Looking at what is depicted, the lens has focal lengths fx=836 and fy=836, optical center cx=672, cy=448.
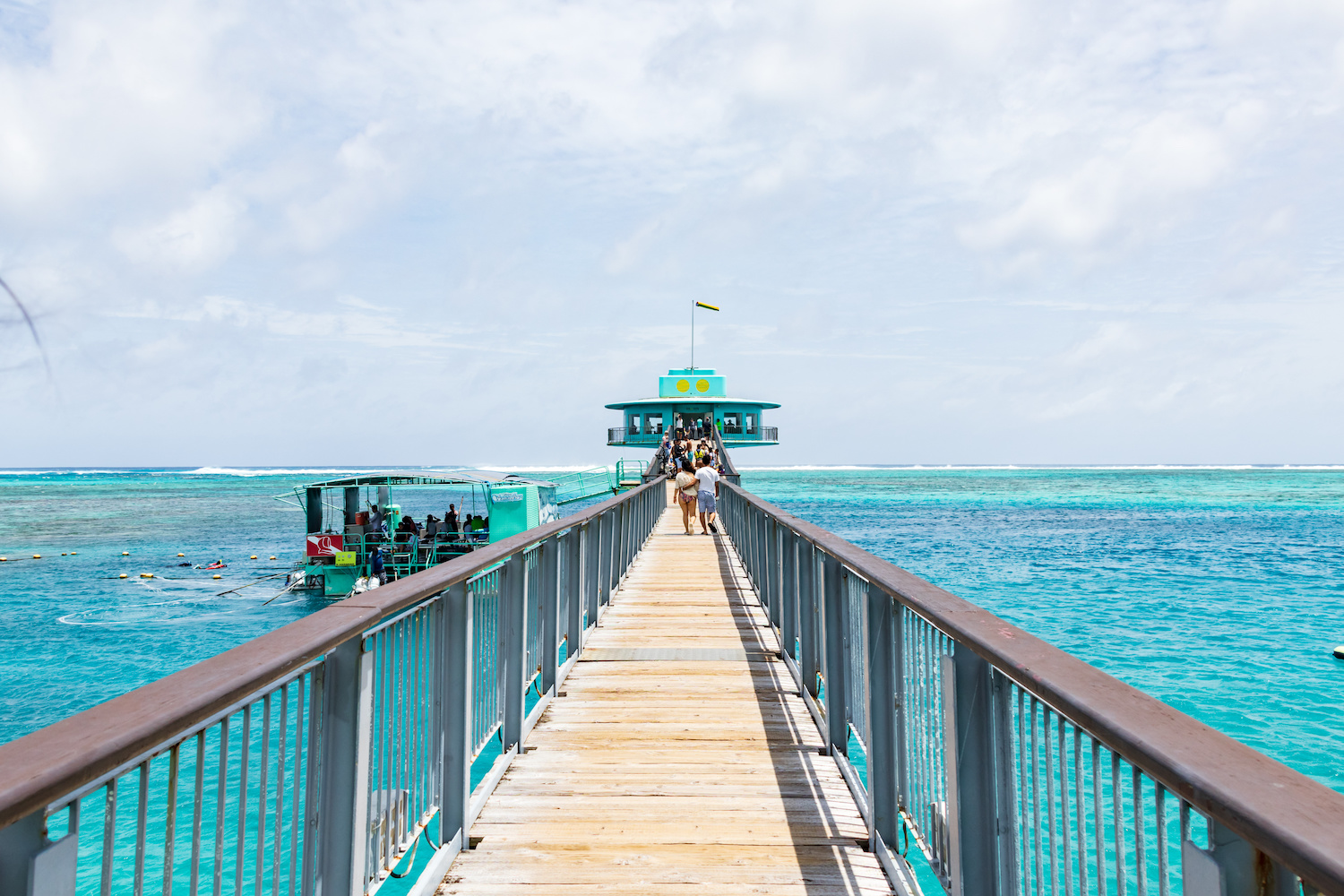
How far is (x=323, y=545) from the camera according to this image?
29.1 meters

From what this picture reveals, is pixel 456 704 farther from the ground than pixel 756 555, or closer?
farther from the ground

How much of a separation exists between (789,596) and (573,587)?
1.89 metres

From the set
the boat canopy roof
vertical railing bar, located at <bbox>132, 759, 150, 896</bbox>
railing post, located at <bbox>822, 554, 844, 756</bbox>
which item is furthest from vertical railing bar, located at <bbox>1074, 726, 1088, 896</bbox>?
the boat canopy roof

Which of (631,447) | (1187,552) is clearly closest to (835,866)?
(1187,552)

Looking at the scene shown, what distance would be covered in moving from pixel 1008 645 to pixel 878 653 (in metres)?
1.49

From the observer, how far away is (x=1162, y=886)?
1641mm

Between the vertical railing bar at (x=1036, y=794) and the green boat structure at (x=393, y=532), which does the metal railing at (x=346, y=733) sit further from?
the green boat structure at (x=393, y=532)

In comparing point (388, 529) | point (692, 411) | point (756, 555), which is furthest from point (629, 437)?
point (756, 555)

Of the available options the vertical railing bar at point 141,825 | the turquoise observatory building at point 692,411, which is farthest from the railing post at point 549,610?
the turquoise observatory building at point 692,411

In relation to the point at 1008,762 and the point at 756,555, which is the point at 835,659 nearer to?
the point at 1008,762

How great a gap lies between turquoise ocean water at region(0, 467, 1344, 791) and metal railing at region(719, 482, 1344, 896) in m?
10.6

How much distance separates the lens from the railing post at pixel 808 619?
19.3ft

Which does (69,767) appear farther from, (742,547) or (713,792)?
(742,547)

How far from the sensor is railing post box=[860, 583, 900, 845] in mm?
3645
